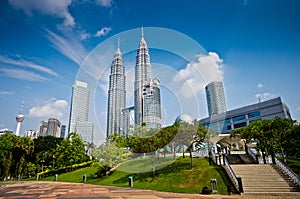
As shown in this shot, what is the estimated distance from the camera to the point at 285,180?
50.9 ft

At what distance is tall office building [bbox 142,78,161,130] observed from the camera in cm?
966

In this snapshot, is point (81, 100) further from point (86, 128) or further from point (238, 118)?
point (238, 118)

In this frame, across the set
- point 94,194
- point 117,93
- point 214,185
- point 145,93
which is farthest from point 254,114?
point 145,93

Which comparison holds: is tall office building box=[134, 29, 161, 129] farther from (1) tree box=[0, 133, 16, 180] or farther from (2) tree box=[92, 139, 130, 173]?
(1) tree box=[0, 133, 16, 180]

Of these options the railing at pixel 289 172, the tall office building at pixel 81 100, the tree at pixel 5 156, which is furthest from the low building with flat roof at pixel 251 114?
the tall office building at pixel 81 100

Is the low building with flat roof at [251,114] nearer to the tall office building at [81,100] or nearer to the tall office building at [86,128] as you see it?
the tall office building at [86,128]

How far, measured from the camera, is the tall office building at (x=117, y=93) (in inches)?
Result: 401

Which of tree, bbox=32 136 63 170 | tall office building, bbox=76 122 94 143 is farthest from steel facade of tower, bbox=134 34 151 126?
tree, bbox=32 136 63 170

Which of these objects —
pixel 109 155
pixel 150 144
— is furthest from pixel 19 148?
pixel 150 144

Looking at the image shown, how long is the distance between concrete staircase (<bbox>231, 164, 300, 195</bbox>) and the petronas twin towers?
30.8ft

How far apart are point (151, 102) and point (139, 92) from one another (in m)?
0.96

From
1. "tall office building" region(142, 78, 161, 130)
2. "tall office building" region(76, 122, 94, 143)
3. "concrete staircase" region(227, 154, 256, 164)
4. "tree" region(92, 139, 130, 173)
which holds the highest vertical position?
"tall office building" region(142, 78, 161, 130)

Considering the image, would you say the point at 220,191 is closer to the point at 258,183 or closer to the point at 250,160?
the point at 258,183

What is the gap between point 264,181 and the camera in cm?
1543
